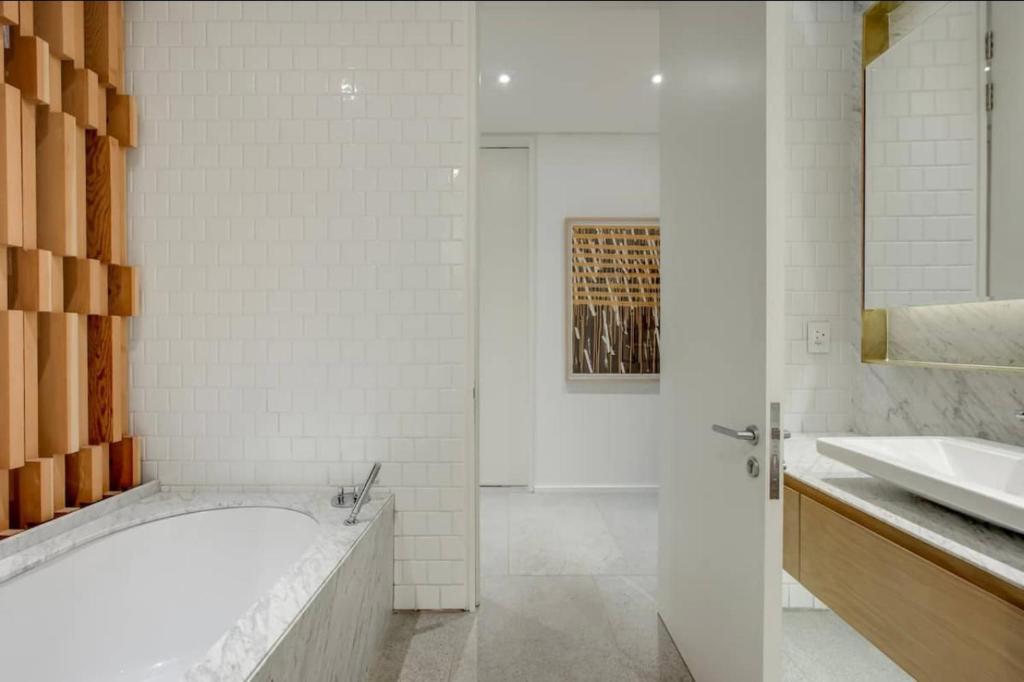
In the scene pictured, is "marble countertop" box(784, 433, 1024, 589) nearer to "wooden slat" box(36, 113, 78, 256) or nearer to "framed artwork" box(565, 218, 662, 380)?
"framed artwork" box(565, 218, 662, 380)

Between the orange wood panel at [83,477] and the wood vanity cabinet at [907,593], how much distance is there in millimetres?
2210

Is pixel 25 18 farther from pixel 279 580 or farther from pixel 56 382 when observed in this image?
pixel 279 580

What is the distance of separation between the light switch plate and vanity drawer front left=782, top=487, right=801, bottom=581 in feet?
2.37

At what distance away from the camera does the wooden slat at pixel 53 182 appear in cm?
162

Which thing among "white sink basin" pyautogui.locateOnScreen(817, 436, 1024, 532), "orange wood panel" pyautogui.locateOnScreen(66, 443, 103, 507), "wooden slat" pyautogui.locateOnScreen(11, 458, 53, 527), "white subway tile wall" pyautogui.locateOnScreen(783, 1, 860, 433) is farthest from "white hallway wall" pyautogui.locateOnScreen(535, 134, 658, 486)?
"wooden slat" pyautogui.locateOnScreen(11, 458, 53, 527)

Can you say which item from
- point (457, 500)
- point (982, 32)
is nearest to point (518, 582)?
point (457, 500)

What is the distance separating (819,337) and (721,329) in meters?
0.83

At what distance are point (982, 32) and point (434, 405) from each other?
202 cm

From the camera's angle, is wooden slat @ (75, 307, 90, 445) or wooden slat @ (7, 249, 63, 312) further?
wooden slat @ (75, 307, 90, 445)

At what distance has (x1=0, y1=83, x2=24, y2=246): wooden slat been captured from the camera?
1.42 meters

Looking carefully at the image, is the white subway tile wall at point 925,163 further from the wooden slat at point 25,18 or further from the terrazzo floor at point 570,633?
the wooden slat at point 25,18

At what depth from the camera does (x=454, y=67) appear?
6.47ft

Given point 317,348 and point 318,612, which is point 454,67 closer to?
point 317,348

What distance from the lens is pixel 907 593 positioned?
1.05m
